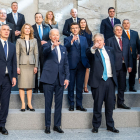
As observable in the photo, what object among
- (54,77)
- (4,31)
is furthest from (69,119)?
(4,31)

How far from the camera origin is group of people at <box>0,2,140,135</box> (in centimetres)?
404

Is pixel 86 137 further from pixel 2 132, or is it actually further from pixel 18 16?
pixel 18 16

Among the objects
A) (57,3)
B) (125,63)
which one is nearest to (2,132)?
(125,63)

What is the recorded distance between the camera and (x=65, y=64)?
167 inches

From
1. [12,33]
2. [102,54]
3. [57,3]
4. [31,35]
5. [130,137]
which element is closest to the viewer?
[130,137]

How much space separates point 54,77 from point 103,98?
0.85 meters

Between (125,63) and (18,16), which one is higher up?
(18,16)

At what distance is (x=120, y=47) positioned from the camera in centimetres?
490

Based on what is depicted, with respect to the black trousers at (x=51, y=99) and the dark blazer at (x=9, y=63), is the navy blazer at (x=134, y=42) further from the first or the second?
the dark blazer at (x=9, y=63)

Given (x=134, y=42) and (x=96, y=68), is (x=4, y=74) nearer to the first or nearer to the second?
(x=96, y=68)

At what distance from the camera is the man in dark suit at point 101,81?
4.11 meters

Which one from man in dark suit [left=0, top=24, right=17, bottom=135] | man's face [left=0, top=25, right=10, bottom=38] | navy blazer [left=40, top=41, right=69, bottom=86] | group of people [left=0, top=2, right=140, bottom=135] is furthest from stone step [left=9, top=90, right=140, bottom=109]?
man's face [left=0, top=25, right=10, bottom=38]

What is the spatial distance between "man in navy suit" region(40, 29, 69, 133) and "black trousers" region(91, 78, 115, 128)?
536mm

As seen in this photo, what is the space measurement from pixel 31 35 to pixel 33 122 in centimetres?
159
